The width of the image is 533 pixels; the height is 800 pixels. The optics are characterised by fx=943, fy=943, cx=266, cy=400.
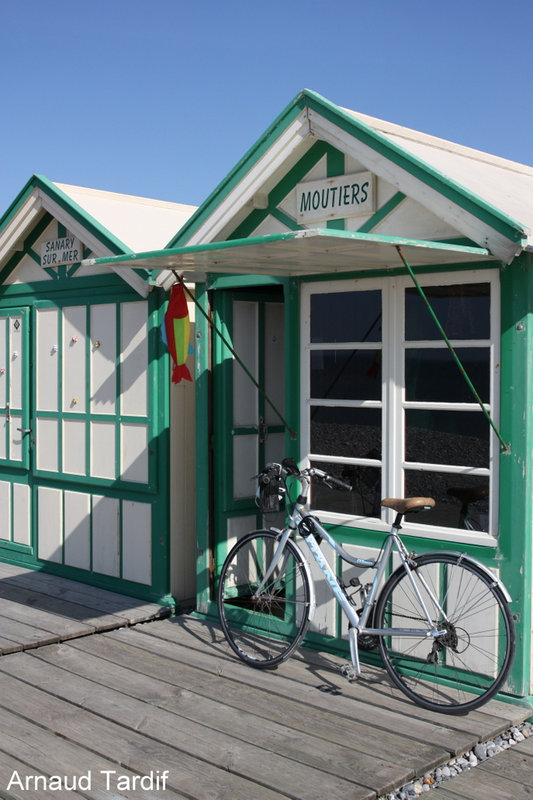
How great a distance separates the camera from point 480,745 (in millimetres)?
4344

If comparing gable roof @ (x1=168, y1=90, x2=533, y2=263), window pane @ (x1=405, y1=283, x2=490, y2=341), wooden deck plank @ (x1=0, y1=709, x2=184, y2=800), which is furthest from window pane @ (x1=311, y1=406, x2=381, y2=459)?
wooden deck plank @ (x1=0, y1=709, x2=184, y2=800)

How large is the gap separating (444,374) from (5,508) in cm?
472

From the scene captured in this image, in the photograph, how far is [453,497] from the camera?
5023mm

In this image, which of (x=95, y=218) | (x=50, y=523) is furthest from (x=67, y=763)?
(x=95, y=218)

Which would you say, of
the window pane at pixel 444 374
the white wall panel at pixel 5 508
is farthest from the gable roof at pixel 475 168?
the white wall panel at pixel 5 508

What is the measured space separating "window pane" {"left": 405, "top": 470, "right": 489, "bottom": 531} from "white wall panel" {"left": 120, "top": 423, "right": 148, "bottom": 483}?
2.36 m

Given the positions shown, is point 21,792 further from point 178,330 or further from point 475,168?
point 475,168

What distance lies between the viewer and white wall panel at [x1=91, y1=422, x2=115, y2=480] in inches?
283

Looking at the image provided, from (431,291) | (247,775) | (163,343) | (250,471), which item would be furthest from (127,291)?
(247,775)

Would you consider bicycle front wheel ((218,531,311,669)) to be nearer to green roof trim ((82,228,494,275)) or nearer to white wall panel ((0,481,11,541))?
green roof trim ((82,228,494,275))

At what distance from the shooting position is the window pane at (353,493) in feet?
17.7

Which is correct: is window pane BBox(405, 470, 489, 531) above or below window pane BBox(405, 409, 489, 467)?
below

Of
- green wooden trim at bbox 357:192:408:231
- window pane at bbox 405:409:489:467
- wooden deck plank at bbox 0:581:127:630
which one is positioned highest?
green wooden trim at bbox 357:192:408:231

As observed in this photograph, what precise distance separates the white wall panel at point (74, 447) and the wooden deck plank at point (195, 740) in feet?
7.30
